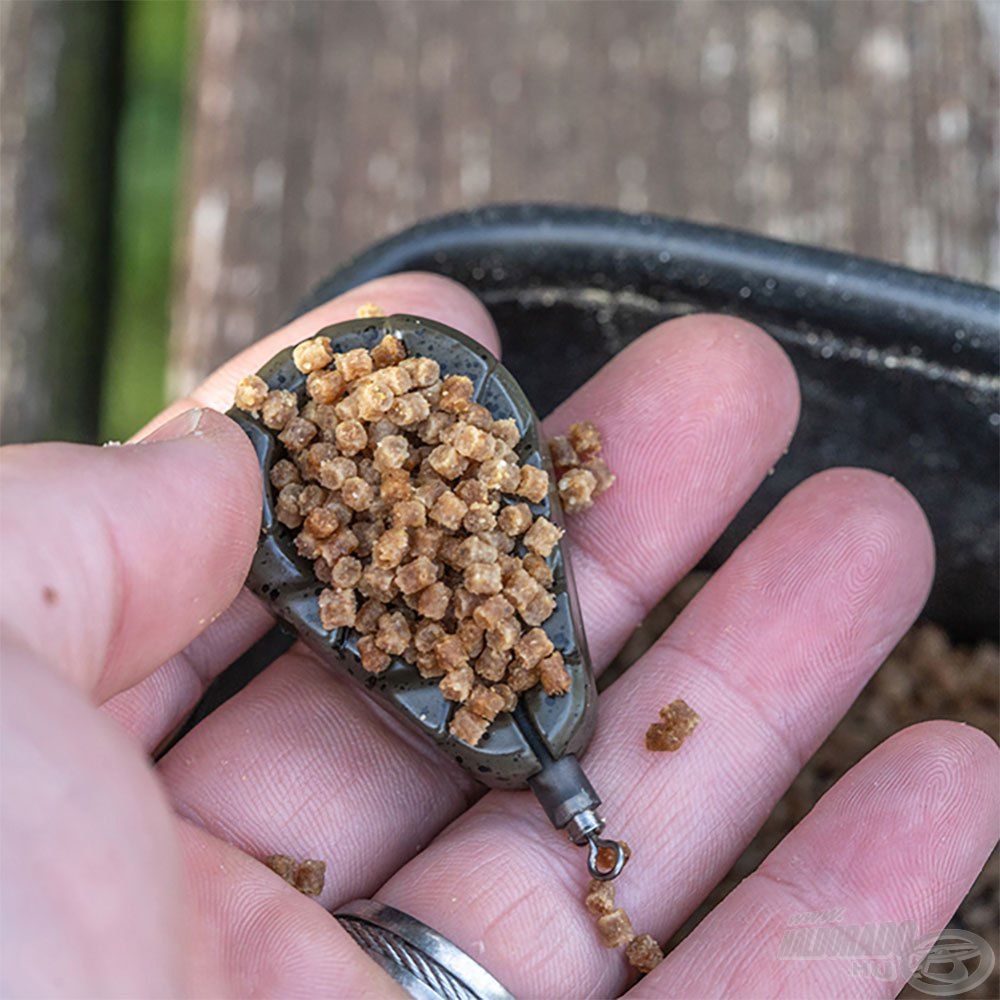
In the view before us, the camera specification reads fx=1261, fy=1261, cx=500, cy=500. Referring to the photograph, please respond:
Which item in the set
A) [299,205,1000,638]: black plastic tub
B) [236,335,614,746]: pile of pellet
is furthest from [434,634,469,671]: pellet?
[299,205,1000,638]: black plastic tub

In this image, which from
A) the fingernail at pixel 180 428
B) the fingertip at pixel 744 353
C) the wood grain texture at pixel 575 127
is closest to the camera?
the fingernail at pixel 180 428

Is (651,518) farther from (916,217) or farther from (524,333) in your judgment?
(916,217)

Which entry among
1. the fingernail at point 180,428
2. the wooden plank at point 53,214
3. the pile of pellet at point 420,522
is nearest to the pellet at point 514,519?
the pile of pellet at point 420,522

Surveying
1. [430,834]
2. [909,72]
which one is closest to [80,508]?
[430,834]

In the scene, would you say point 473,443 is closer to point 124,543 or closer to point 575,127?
point 124,543

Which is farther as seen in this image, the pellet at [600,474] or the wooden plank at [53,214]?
the wooden plank at [53,214]

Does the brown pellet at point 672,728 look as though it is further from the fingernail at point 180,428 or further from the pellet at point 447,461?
the fingernail at point 180,428

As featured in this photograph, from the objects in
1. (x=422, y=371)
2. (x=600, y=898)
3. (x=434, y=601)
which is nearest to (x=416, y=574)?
(x=434, y=601)
